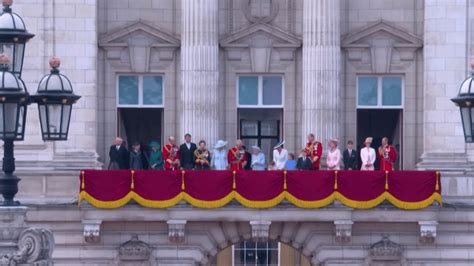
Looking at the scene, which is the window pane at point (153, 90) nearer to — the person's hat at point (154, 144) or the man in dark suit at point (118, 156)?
the person's hat at point (154, 144)

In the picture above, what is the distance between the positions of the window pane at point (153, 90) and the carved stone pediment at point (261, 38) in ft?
8.42

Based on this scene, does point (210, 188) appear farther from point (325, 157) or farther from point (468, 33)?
point (468, 33)

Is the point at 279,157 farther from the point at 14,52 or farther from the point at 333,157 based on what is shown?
the point at 14,52

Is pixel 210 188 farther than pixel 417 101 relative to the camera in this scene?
No

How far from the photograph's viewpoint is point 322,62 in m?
76.4

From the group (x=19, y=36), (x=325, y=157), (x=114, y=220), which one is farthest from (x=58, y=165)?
(x=19, y=36)

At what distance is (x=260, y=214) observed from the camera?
73312 mm

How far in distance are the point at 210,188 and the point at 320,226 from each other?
4.06 m

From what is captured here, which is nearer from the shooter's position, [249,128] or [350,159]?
[350,159]

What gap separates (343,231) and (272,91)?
260 inches

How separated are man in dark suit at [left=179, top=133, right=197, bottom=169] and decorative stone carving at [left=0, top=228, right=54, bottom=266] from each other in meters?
25.8

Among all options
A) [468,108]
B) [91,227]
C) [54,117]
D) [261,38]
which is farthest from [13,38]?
[261,38]

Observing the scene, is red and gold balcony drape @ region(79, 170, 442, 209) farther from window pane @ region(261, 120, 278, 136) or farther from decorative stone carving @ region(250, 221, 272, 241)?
window pane @ region(261, 120, 278, 136)

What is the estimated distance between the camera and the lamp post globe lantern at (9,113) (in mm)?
48562
